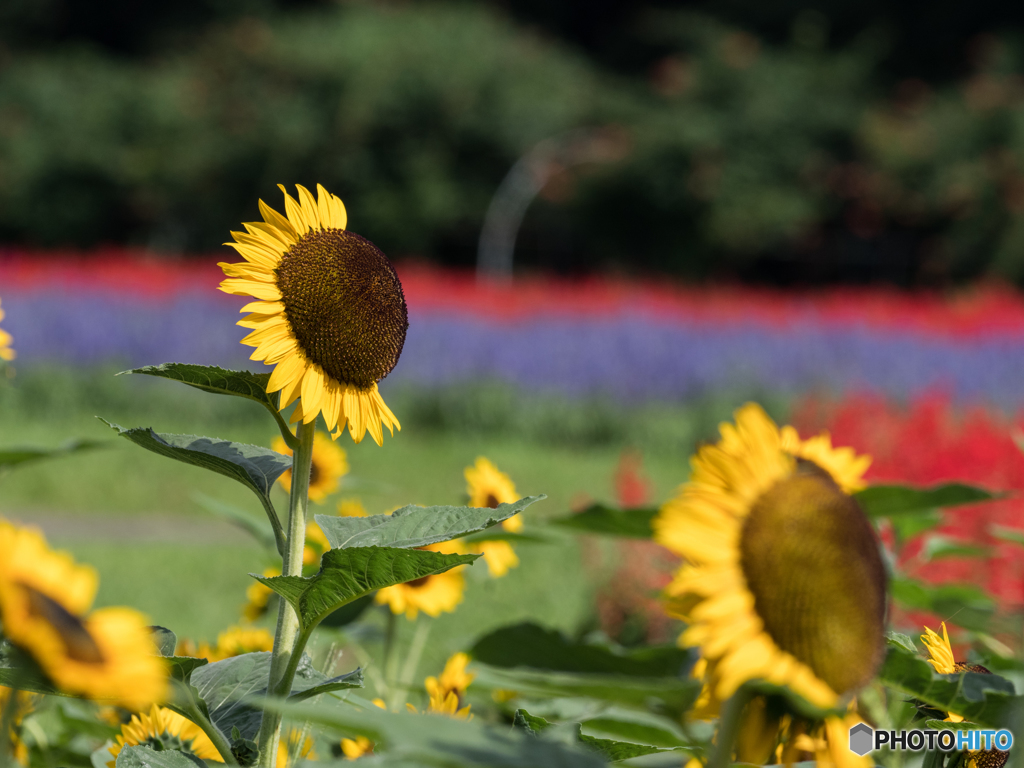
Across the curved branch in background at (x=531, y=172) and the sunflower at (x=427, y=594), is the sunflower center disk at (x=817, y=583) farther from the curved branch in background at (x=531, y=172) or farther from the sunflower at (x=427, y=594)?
the curved branch in background at (x=531, y=172)

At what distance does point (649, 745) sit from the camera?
0.68 meters

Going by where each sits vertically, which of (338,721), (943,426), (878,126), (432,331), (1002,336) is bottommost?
(338,721)

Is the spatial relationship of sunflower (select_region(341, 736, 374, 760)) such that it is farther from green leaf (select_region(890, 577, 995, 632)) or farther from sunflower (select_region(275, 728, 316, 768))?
green leaf (select_region(890, 577, 995, 632))

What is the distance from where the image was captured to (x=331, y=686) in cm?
67

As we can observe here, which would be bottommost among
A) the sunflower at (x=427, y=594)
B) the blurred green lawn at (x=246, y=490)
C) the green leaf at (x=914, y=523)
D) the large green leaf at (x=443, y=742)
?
the large green leaf at (x=443, y=742)

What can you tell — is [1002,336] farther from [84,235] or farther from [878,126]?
[84,235]

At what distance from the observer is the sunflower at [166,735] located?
0.85 m

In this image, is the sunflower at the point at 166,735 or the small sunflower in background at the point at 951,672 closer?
the small sunflower in background at the point at 951,672

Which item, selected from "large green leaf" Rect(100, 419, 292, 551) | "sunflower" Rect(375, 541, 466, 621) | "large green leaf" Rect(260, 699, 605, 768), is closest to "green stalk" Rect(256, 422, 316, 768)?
"large green leaf" Rect(100, 419, 292, 551)

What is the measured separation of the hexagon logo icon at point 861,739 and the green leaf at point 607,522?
0.18m

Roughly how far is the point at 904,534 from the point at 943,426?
2270 mm

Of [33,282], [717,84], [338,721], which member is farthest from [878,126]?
[338,721]

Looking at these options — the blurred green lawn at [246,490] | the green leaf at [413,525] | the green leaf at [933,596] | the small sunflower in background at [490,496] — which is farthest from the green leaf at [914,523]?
the blurred green lawn at [246,490]

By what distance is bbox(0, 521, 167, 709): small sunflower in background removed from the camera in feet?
1.33
